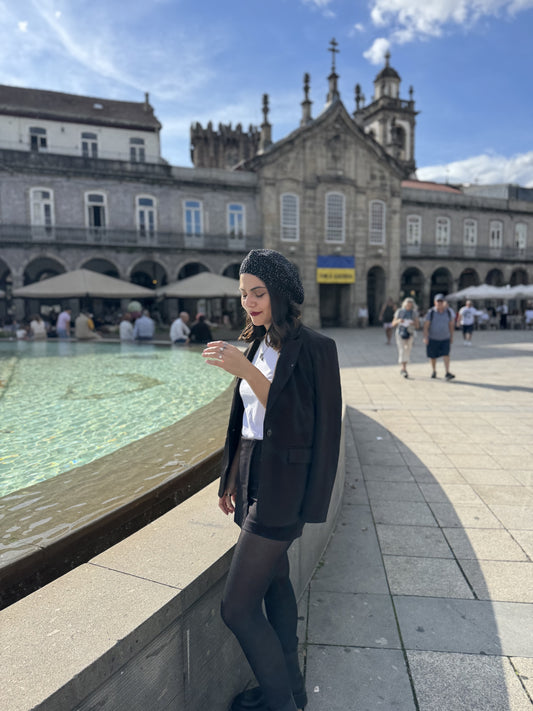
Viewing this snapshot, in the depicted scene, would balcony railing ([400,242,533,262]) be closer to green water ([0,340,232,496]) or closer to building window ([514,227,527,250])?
building window ([514,227,527,250])

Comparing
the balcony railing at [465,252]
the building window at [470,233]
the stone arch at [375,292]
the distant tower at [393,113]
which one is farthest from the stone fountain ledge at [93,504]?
the distant tower at [393,113]

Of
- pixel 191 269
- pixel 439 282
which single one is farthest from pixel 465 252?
pixel 191 269

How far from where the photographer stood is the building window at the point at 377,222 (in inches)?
1179

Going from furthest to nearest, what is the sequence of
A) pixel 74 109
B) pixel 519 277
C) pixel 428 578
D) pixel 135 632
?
pixel 519 277 → pixel 74 109 → pixel 428 578 → pixel 135 632

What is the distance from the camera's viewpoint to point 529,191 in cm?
3991

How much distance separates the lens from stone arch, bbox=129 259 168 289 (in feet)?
89.6

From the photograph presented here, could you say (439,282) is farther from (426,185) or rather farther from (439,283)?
(426,185)

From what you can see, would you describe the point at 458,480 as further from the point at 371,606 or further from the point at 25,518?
the point at 25,518

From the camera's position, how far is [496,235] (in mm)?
34750

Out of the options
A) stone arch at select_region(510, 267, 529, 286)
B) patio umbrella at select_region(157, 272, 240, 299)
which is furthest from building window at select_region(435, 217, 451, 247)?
patio umbrella at select_region(157, 272, 240, 299)

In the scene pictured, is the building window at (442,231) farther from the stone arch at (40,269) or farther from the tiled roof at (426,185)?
the stone arch at (40,269)

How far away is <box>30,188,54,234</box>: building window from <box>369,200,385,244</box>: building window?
61.7 ft

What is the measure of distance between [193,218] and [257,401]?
26.3 m

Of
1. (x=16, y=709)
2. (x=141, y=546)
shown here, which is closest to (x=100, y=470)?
(x=141, y=546)
